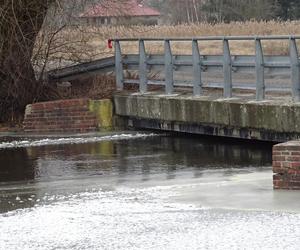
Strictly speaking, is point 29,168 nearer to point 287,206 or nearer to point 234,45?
point 287,206

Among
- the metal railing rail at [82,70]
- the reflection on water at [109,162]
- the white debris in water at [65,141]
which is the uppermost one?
the metal railing rail at [82,70]

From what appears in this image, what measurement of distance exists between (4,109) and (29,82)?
833 millimetres

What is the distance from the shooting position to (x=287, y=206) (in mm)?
8117

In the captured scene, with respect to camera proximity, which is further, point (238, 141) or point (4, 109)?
point (4, 109)

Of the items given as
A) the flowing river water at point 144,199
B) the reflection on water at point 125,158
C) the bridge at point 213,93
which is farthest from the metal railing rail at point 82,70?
the flowing river water at point 144,199

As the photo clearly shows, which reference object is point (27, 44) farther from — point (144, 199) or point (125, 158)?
point (144, 199)

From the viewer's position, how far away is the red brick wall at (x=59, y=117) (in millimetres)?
16109

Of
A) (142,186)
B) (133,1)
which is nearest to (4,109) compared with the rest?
(133,1)

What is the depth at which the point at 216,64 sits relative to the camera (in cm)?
1451

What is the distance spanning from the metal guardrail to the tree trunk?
1834 mm

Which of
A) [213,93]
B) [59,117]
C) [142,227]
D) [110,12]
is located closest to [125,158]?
[213,93]

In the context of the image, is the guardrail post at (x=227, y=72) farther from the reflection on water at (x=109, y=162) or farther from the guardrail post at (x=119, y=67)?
the guardrail post at (x=119, y=67)

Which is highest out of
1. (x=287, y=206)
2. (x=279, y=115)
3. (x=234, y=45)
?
(x=234, y=45)

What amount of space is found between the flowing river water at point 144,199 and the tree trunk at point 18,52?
10.4 feet
